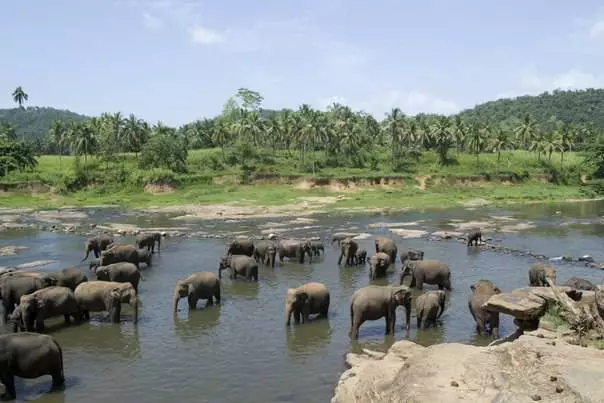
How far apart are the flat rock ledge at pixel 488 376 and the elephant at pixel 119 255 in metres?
19.0

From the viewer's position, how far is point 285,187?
86.9m

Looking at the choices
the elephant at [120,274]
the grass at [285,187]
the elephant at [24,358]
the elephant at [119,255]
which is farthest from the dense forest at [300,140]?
the elephant at [24,358]

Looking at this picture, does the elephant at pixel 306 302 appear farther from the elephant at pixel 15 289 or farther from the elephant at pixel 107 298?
the elephant at pixel 15 289

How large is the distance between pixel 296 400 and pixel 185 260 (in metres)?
22.1

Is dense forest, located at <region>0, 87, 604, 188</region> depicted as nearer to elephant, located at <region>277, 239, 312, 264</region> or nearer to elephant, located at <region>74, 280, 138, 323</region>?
elephant, located at <region>277, 239, 312, 264</region>

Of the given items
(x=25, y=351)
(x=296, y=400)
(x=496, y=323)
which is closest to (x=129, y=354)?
(x=25, y=351)

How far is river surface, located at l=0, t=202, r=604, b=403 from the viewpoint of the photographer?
16156mm

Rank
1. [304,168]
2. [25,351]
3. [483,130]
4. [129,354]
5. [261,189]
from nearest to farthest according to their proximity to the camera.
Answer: [25,351], [129,354], [261,189], [304,168], [483,130]

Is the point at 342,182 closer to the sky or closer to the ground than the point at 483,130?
closer to the ground

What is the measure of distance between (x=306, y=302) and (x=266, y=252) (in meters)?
12.2

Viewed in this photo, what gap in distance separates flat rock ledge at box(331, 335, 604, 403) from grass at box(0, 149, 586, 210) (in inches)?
2201

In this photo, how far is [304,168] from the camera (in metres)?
94.9

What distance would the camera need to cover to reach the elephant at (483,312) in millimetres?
20094

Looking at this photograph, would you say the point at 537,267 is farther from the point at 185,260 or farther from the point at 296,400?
the point at 185,260
